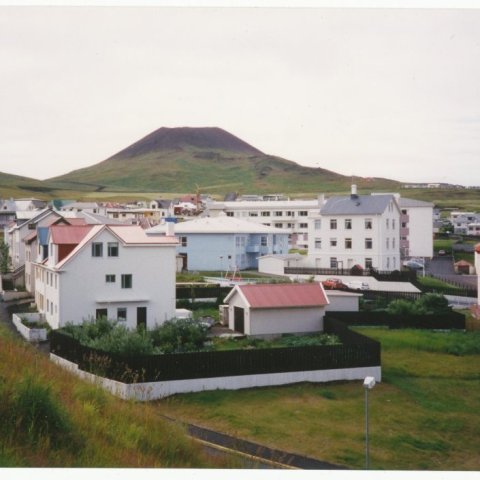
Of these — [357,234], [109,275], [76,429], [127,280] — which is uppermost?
[357,234]

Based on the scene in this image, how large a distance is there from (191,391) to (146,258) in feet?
37.1

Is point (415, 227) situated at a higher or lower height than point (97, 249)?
higher

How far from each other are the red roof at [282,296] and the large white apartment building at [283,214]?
46.6 metres

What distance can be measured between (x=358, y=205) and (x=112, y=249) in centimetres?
2891

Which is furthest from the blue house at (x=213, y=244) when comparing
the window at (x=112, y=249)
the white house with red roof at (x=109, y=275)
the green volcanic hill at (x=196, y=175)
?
the green volcanic hill at (x=196, y=175)

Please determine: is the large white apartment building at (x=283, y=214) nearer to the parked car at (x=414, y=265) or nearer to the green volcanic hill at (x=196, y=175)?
the parked car at (x=414, y=265)

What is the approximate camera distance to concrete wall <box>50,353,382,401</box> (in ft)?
61.6

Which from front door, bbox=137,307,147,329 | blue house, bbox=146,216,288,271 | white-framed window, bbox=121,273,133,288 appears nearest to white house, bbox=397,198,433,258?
blue house, bbox=146,216,288,271

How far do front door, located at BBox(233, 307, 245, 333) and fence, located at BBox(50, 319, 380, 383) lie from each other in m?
6.41

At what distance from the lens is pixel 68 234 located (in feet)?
100

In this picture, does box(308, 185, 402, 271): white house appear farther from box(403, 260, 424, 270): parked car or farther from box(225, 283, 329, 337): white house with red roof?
box(225, 283, 329, 337): white house with red roof

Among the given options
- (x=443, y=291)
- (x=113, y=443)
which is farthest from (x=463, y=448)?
(x=443, y=291)

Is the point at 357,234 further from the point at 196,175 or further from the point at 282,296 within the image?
the point at 196,175

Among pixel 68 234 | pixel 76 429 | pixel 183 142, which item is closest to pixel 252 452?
pixel 76 429
